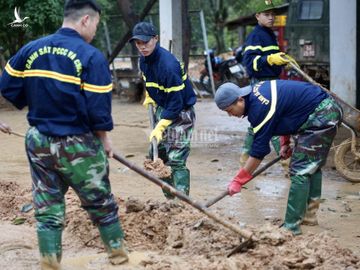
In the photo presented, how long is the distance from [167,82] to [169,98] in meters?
0.16

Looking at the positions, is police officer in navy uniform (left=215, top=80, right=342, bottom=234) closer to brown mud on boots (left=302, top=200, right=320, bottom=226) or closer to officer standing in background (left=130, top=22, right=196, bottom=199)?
brown mud on boots (left=302, top=200, right=320, bottom=226)

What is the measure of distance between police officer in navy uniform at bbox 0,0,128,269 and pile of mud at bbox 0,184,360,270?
71 centimetres

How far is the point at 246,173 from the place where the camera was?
204 inches

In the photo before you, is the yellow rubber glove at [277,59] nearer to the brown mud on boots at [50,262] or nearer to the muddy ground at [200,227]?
the muddy ground at [200,227]

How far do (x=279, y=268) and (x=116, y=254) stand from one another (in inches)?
45.2

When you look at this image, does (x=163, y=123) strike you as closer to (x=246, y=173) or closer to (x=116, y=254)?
(x=246, y=173)

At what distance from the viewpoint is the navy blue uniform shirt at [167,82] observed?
20.2ft

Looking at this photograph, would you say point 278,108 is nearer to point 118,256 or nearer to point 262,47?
point 118,256

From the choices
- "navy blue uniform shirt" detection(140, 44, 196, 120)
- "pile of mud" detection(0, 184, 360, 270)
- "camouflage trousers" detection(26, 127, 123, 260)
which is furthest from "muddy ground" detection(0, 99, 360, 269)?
"navy blue uniform shirt" detection(140, 44, 196, 120)

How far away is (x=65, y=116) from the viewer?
4.23 metres

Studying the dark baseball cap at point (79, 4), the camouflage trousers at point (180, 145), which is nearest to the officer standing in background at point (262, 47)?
the camouflage trousers at point (180, 145)

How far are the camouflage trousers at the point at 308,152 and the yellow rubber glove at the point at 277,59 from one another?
2.01 m

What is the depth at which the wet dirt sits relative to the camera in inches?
251

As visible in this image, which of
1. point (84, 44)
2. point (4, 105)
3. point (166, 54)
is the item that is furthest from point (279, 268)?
point (4, 105)
